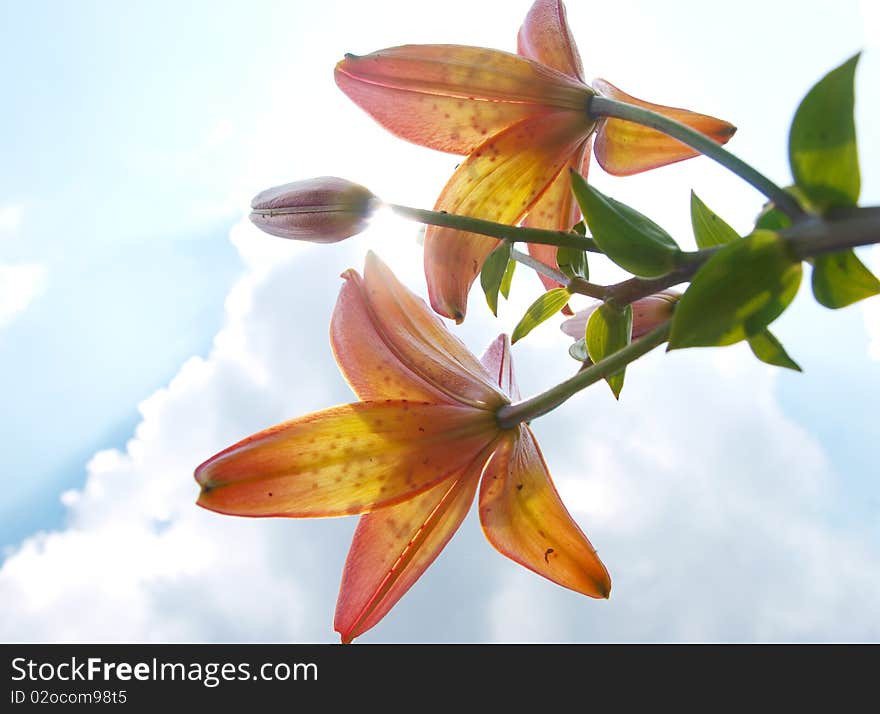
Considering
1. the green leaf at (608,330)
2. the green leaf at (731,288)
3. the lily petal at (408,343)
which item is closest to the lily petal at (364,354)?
the lily petal at (408,343)

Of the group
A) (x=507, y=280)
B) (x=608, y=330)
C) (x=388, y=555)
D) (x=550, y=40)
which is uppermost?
(x=550, y=40)

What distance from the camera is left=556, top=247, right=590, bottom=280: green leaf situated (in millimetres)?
624

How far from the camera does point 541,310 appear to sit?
0.69 metres

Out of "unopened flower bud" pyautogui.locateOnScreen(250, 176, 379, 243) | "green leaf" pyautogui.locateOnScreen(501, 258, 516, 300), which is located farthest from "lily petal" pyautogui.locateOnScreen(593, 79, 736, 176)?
"unopened flower bud" pyautogui.locateOnScreen(250, 176, 379, 243)

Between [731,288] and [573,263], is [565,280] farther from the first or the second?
[731,288]

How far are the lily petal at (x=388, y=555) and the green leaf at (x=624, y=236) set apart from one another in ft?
0.63

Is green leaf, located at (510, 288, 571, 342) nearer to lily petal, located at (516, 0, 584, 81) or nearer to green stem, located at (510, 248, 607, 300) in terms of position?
green stem, located at (510, 248, 607, 300)

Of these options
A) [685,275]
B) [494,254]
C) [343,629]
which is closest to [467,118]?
[494,254]

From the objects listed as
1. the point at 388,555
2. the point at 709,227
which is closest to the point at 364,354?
the point at 388,555

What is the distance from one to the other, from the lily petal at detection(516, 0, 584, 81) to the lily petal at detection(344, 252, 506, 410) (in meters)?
0.23

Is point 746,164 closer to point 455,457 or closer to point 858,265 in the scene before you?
point 858,265

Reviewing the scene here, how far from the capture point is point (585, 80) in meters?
0.68

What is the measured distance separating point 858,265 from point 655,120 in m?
0.15

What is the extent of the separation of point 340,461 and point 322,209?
6.8 inches
